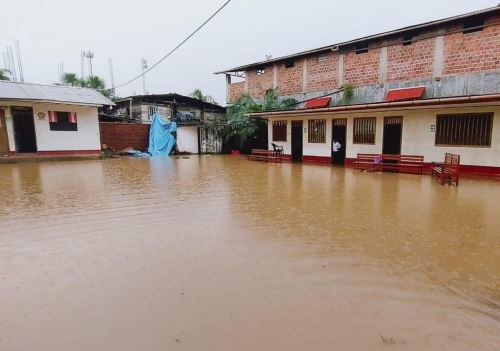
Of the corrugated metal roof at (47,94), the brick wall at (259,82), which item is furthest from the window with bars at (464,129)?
the corrugated metal roof at (47,94)

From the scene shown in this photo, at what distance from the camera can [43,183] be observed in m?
9.59

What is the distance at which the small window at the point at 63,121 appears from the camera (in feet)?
55.3

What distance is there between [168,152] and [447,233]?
19074 millimetres

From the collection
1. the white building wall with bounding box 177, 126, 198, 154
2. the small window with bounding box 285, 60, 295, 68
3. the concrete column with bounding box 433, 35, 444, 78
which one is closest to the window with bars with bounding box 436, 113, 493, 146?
the concrete column with bounding box 433, 35, 444, 78

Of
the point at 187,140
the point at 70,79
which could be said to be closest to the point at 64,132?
the point at 187,140

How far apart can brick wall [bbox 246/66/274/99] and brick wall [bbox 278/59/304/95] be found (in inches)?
32.0

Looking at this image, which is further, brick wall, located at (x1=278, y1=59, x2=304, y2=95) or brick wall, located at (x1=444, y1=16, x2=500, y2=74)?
brick wall, located at (x1=278, y1=59, x2=304, y2=95)

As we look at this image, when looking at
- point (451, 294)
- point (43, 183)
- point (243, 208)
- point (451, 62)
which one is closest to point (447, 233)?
point (451, 294)

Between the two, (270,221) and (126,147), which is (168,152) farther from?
(270,221)

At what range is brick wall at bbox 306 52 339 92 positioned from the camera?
17641 mm

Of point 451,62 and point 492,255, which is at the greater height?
point 451,62

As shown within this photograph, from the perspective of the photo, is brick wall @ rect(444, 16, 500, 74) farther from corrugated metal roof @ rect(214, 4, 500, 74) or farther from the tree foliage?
the tree foliage

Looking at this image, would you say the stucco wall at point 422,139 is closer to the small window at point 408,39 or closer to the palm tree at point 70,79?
the small window at point 408,39

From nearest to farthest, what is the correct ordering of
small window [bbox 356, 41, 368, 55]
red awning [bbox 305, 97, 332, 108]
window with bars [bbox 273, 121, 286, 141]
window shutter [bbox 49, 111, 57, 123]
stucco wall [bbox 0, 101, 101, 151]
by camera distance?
stucco wall [bbox 0, 101, 101, 151] < small window [bbox 356, 41, 368, 55] < window shutter [bbox 49, 111, 57, 123] < red awning [bbox 305, 97, 332, 108] < window with bars [bbox 273, 121, 286, 141]
